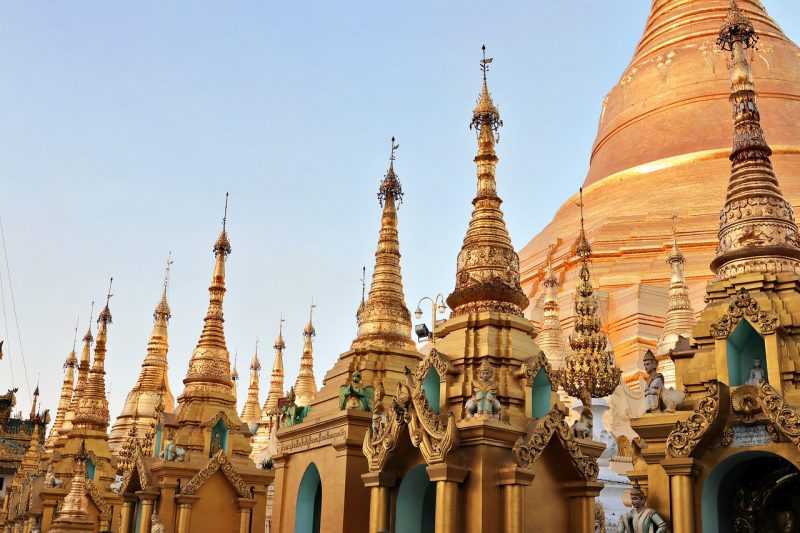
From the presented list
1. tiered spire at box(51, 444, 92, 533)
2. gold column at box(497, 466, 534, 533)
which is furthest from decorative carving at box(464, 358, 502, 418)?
tiered spire at box(51, 444, 92, 533)

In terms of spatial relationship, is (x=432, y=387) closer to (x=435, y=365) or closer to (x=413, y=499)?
(x=435, y=365)

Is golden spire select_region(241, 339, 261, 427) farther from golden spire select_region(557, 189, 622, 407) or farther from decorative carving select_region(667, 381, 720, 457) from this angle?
decorative carving select_region(667, 381, 720, 457)

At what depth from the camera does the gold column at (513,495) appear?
1051 cm

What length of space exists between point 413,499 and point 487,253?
346 cm

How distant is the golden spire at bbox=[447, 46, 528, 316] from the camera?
12.5 m

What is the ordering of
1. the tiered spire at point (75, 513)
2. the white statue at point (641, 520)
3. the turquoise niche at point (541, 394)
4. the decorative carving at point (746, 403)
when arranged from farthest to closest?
the tiered spire at point (75, 513) < the turquoise niche at point (541, 394) < the white statue at point (641, 520) < the decorative carving at point (746, 403)

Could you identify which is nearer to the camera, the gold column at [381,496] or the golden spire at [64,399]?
the gold column at [381,496]

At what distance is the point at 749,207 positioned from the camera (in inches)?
444

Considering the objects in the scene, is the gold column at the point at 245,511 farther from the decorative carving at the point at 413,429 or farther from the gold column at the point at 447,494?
the gold column at the point at 447,494

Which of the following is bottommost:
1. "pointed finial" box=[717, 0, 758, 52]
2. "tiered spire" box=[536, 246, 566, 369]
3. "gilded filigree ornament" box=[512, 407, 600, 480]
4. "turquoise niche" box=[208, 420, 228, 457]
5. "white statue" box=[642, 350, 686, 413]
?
"gilded filigree ornament" box=[512, 407, 600, 480]

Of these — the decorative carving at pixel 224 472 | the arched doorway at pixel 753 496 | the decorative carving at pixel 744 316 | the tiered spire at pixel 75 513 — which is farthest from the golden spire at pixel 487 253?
the tiered spire at pixel 75 513

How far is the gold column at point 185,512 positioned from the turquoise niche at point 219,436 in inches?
65.2

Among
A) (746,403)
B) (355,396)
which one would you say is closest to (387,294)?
(355,396)

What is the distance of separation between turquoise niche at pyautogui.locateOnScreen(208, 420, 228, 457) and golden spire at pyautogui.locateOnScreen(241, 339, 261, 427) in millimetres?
13283
